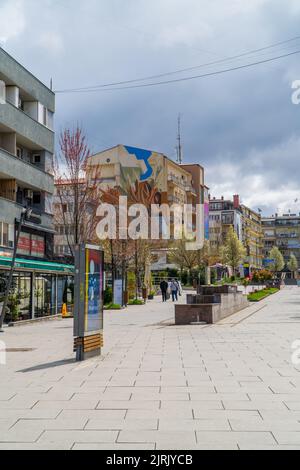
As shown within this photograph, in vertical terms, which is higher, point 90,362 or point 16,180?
point 16,180

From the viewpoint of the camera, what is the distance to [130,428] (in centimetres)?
579

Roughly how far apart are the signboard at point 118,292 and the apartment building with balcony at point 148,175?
37.8 m

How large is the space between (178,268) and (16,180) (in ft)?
164

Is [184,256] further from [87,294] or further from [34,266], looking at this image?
[87,294]

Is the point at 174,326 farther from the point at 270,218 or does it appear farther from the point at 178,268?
the point at 270,218

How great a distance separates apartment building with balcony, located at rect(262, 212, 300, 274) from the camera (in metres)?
160

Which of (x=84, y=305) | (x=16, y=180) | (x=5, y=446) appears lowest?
(x=5, y=446)

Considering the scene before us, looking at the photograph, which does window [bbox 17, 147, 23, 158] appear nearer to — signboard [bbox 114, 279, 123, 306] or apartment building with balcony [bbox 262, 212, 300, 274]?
signboard [bbox 114, 279, 123, 306]

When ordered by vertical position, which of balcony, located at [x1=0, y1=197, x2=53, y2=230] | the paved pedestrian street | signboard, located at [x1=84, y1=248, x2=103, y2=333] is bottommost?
the paved pedestrian street

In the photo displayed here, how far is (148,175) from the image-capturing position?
80.4 metres

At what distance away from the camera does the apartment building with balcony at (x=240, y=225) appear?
116 m

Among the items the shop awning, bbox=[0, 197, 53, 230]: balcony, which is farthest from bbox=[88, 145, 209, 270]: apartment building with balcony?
the shop awning

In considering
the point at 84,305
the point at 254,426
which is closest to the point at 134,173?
the point at 84,305

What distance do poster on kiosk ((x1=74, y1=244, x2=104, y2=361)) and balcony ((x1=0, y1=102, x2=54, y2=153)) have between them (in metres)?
20.9
